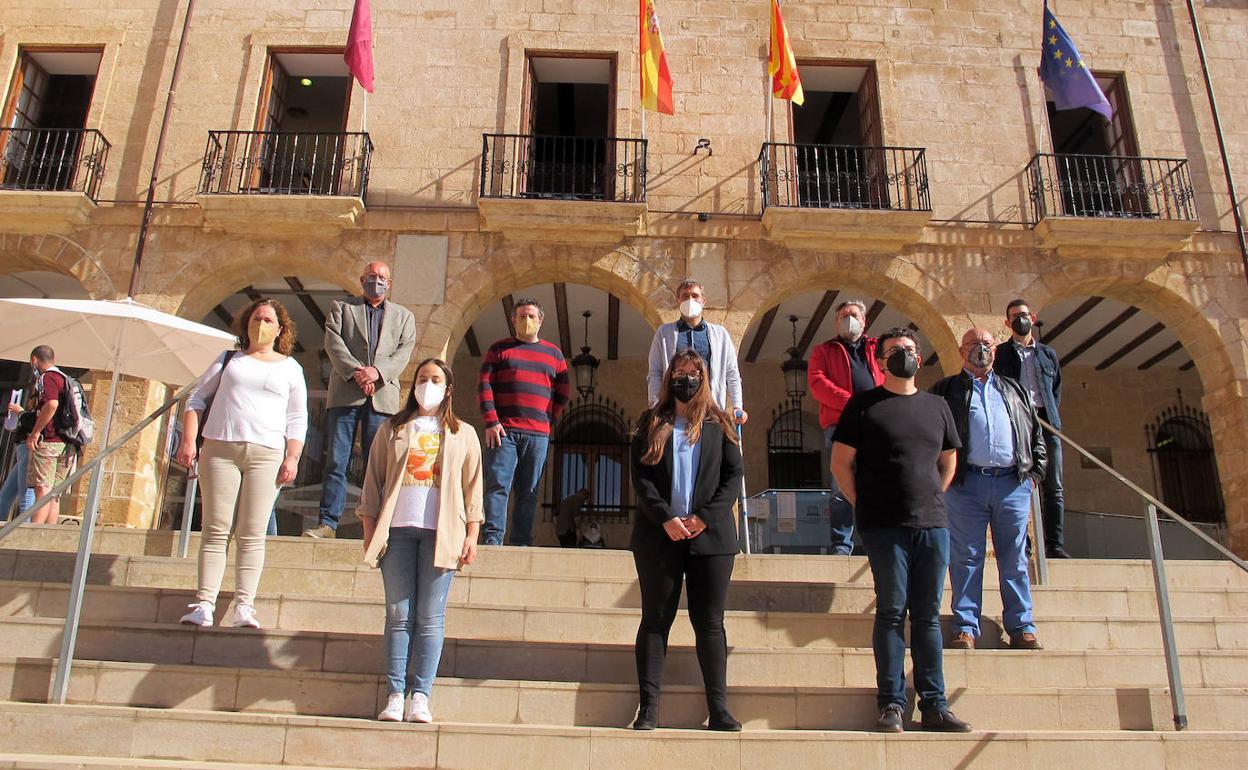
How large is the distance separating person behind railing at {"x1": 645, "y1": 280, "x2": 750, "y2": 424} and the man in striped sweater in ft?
2.82

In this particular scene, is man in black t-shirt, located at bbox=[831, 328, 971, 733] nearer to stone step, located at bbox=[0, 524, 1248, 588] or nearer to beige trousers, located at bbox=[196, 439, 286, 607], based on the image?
stone step, located at bbox=[0, 524, 1248, 588]

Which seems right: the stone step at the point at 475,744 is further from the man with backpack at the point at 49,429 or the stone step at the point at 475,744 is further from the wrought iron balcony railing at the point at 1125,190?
the wrought iron balcony railing at the point at 1125,190

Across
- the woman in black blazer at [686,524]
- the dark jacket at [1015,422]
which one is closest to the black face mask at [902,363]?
the dark jacket at [1015,422]

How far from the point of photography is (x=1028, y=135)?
33.8ft

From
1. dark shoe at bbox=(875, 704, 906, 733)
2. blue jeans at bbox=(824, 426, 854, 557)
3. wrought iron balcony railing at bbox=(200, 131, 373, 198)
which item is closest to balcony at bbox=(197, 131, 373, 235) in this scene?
wrought iron balcony railing at bbox=(200, 131, 373, 198)

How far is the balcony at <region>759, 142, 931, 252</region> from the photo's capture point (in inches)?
374

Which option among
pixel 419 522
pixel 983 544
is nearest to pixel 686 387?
pixel 419 522

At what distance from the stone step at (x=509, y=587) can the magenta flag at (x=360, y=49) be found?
5.90 m

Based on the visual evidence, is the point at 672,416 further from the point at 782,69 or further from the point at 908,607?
the point at 782,69

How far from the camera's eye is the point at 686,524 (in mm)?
3541

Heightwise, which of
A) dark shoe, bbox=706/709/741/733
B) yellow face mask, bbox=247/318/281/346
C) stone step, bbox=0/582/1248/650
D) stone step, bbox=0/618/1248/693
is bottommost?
dark shoe, bbox=706/709/741/733

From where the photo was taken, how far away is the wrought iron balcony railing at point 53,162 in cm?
973

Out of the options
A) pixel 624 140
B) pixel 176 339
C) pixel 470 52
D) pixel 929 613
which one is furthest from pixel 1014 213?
pixel 176 339

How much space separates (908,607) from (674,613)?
0.98 m
